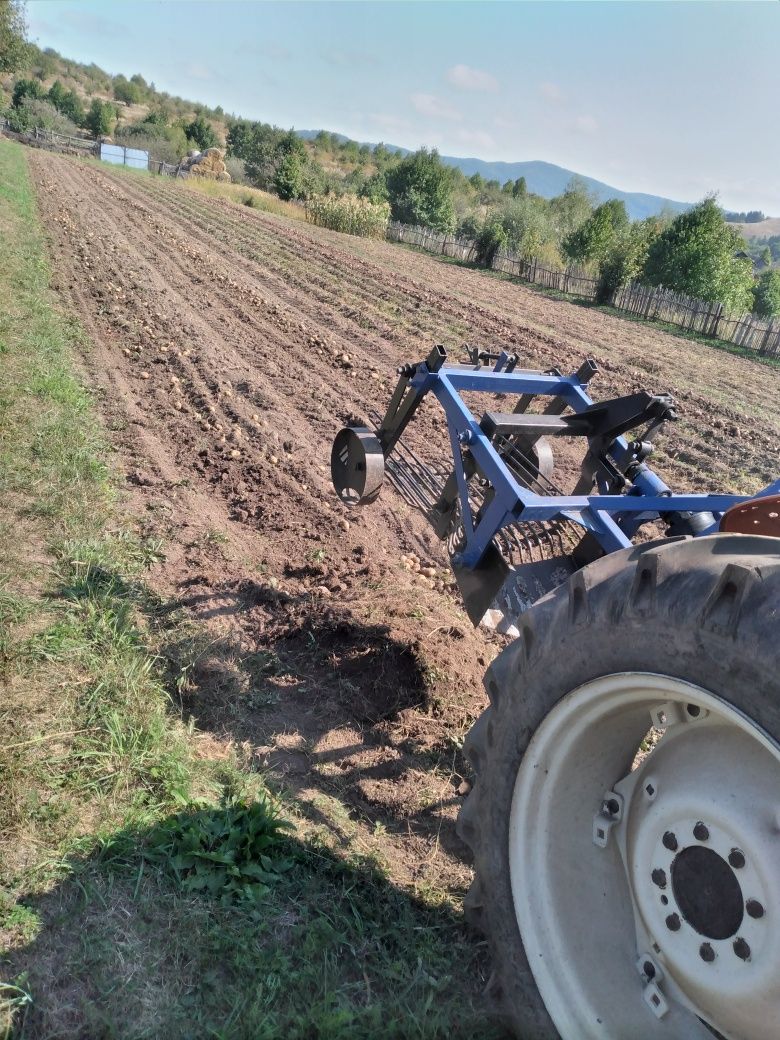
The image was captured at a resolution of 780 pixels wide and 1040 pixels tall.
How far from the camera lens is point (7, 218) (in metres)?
15.3

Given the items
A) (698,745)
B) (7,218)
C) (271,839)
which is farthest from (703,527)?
(7,218)

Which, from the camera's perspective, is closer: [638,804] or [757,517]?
[638,804]

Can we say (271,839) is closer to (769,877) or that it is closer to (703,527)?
(769,877)

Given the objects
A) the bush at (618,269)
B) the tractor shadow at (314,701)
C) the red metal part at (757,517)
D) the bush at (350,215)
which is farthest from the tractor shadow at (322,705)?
the bush at (350,215)

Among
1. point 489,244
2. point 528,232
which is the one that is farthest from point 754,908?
point 528,232

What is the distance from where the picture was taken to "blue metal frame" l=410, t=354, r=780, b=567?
2703 millimetres

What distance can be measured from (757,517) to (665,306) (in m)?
25.7

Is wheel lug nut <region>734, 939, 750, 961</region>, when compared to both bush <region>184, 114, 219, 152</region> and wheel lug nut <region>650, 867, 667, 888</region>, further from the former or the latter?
bush <region>184, 114, 219, 152</region>

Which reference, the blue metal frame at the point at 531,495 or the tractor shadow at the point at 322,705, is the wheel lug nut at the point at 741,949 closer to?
the blue metal frame at the point at 531,495

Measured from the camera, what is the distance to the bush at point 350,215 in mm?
35500

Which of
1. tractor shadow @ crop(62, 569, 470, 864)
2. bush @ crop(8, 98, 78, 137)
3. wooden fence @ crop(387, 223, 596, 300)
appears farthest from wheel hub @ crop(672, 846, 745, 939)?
bush @ crop(8, 98, 78, 137)

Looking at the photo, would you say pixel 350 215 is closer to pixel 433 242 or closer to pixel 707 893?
pixel 433 242

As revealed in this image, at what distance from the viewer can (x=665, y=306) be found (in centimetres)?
2550

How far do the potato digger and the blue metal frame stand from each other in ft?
1.65
